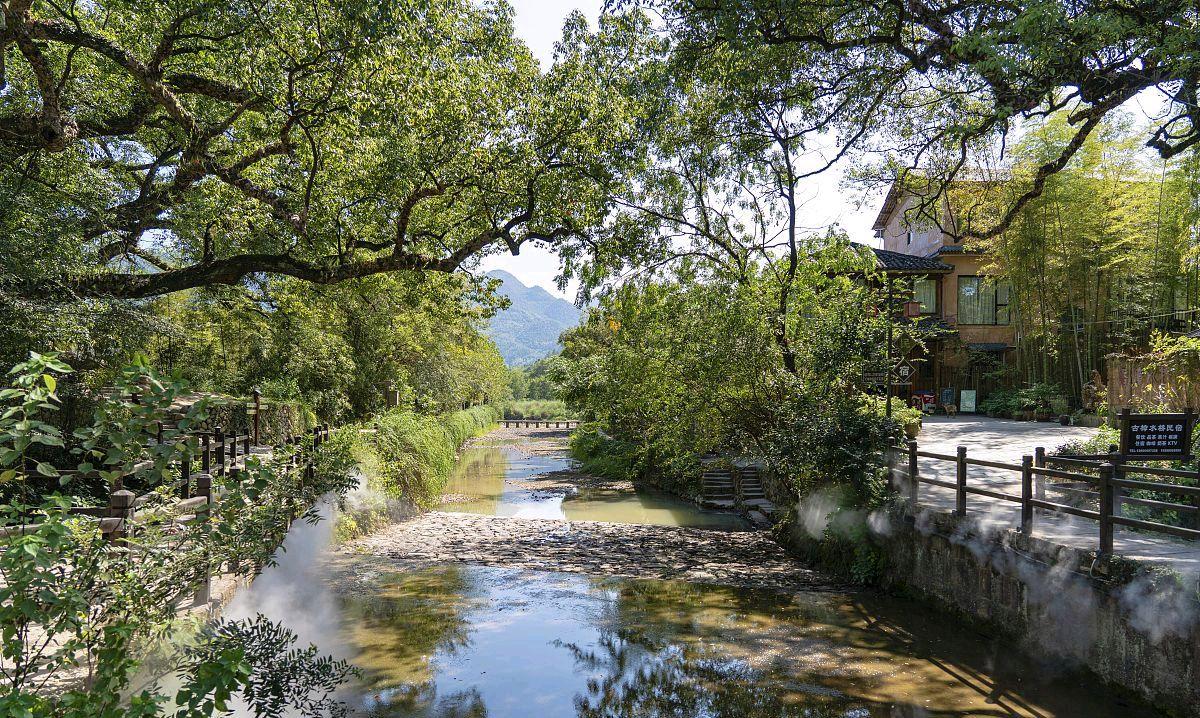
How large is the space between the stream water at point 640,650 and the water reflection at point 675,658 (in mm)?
25

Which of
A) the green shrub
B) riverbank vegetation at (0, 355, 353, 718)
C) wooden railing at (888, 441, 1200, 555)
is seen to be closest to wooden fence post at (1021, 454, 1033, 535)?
wooden railing at (888, 441, 1200, 555)

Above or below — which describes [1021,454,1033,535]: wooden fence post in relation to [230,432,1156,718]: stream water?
above

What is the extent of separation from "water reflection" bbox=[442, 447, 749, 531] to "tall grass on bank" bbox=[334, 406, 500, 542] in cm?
167

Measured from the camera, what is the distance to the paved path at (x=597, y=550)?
43.5 feet

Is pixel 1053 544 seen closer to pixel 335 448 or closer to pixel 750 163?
pixel 750 163

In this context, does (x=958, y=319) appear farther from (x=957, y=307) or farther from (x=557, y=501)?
(x=557, y=501)

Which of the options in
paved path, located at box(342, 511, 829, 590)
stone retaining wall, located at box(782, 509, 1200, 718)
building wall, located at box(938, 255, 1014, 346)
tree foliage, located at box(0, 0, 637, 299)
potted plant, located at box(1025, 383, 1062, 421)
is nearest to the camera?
stone retaining wall, located at box(782, 509, 1200, 718)

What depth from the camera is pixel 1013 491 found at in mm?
11203

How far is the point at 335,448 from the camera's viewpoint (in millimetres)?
13953

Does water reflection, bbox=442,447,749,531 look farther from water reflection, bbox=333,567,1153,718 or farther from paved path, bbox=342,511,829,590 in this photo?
water reflection, bbox=333,567,1153,718

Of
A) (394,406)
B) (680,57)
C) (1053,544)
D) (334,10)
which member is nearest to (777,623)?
(1053,544)

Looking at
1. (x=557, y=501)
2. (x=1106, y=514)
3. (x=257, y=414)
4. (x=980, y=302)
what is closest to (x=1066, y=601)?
(x=1106, y=514)

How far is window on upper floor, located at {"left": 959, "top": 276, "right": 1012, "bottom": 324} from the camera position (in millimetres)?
28812

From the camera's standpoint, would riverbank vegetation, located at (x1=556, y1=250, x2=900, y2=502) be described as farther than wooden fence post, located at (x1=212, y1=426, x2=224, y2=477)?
Yes
